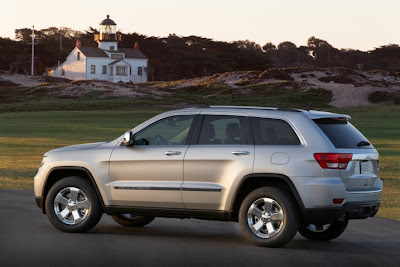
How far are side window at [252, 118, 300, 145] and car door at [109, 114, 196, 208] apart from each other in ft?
2.93

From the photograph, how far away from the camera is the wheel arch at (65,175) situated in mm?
12602

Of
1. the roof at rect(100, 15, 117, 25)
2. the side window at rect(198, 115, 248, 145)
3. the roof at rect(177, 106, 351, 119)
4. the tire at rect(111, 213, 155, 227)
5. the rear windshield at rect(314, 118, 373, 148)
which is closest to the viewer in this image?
the rear windshield at rect(314, 118, 373, 148)

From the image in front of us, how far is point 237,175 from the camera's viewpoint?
11.7 m

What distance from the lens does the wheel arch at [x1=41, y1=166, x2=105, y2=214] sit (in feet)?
→ 41.3

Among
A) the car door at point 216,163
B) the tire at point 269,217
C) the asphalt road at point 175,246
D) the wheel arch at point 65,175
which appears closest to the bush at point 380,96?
the asphalt road at point 175,246

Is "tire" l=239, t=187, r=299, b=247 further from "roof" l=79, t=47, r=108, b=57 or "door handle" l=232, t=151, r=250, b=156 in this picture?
"roof" l=79, t=47, r=108, b=57

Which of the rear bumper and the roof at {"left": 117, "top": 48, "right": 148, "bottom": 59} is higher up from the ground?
the roof at {"left": 117, "top": 48, "right": 148, "bottom": 59}

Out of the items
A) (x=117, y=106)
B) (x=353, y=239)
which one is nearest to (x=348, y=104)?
(x=117, y=106)

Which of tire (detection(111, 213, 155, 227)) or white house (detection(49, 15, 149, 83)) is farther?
white house (detection(49, 15, 149, 83))

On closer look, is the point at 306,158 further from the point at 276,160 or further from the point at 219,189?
the point at 219,189

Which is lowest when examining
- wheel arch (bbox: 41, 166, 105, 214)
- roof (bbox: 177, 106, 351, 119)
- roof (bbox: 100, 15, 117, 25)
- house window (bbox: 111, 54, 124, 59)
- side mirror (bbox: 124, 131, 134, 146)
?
wheel arch (bbox: 41, 166, 105, 214)

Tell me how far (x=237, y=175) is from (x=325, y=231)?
68.8 inches

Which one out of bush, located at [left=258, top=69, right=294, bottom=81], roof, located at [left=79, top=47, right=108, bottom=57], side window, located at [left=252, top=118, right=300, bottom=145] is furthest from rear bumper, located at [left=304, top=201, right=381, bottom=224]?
roof, located at [left=79, top=47, right=108, bottom=57]

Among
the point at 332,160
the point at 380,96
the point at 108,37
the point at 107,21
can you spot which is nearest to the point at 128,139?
the point at 332,160
